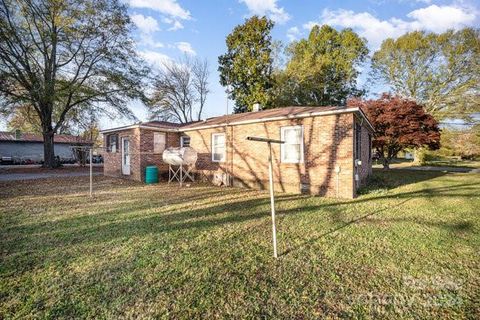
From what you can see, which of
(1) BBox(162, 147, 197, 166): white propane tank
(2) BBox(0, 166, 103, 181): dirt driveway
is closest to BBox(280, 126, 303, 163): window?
(1) BBox(162, 147, 197, 166): white propane tank

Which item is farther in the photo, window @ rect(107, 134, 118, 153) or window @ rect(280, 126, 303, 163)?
window @ rect(107, 134, 118, 153)

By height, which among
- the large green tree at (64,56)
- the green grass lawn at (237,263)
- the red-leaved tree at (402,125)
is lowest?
the green grass lawn at (237,263)

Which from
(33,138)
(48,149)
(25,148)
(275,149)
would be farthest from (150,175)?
(33,138)

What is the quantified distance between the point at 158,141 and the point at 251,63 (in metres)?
14.0

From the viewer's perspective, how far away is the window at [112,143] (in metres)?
15.0

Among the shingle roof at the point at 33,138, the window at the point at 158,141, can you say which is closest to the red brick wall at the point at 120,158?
the window at the point at 158,141

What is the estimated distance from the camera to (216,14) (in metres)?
11.9

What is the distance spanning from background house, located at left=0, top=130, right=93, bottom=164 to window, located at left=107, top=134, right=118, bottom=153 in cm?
1785

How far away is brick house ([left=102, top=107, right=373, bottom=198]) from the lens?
8.45 metres

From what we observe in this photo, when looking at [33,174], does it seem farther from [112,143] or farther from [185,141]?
[185,141]

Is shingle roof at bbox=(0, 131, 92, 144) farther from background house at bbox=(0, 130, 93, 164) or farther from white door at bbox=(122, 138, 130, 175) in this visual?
white door at bbox=(122, 138, 130, 175)

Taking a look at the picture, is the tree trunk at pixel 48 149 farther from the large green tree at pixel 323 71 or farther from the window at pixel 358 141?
the window at pixel 358 141

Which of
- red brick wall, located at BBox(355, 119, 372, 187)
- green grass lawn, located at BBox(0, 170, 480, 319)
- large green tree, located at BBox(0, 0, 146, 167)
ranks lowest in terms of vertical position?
green grass lawn, located at BBox(0, 170, 480, 319)

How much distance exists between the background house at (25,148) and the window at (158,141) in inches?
870
